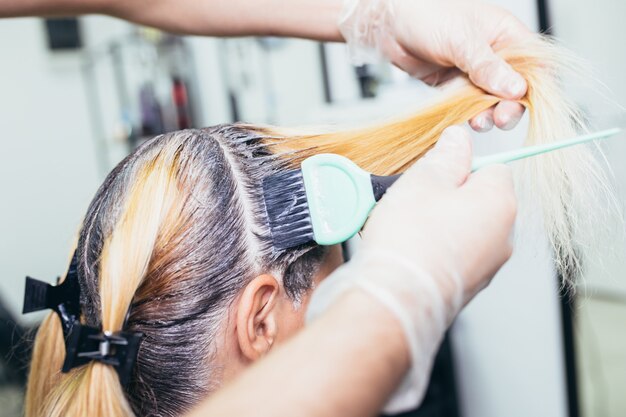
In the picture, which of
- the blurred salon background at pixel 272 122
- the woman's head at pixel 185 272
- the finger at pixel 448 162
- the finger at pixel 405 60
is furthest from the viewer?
the blurred salon background at pixel 272 122

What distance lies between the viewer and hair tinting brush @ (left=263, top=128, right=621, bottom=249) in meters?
0.71

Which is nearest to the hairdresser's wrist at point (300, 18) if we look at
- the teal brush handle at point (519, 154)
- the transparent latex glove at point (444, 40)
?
the transparent latex glove at point (444, 40)

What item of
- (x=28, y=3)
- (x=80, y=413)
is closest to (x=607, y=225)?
(x=80, y=413)

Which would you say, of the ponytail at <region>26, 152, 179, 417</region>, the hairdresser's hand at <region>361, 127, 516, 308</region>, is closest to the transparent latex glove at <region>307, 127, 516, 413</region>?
the hairdresser's hand at <region>361, 127, 516, 308</region>

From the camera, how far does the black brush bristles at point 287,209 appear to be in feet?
2.51

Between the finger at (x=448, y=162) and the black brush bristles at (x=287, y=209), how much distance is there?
16 centimetres

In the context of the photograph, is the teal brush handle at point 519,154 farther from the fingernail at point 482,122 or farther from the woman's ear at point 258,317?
the woman's ear at point 258,317

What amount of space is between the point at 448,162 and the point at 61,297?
0.55m

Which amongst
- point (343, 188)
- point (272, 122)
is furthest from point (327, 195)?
point (272, 122)

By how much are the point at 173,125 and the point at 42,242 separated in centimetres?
90

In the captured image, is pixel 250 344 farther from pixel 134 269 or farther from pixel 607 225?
pixel 607 225

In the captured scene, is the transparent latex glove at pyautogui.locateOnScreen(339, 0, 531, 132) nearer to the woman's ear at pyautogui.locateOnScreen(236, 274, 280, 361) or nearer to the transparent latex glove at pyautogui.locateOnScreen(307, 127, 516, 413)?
the transparent latex glove at pyautogui.locateOnScreen(307, 127, 516, 413)

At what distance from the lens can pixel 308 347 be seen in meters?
0.48

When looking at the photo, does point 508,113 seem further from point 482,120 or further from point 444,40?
point 444,40
